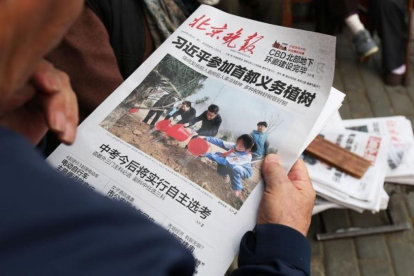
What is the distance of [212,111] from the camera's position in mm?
711

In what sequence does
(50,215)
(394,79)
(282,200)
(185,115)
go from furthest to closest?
(394,79) → (185,115) → (282,200) → (50,215)

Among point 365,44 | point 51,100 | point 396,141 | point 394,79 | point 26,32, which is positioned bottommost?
point 394,79

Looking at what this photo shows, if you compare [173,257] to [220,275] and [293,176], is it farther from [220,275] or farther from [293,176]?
[293,176]

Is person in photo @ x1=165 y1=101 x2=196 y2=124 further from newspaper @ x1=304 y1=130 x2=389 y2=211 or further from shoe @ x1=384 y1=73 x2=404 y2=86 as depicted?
shoe @ x1=384 y1=73 x2=404 y2=86

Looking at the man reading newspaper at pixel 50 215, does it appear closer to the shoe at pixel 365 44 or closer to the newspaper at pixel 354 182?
the newspaper at pixel 354 182

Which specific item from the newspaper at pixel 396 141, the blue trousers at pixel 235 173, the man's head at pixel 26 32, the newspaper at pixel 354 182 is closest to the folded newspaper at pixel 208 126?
the blue trousers at pixel 235 173

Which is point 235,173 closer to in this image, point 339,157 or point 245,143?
point 245,143

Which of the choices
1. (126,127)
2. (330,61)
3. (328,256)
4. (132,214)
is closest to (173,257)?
(132,214)

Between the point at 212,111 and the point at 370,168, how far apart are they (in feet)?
2.80

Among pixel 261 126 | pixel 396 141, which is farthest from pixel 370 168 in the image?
pixel 261 126

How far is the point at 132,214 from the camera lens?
317mm

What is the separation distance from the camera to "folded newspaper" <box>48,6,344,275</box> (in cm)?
60

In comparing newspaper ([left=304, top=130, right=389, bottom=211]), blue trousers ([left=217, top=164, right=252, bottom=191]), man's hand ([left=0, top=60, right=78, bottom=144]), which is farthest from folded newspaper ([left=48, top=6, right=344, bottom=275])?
newspaper ([left=304, top=130, right=389, bottom=211])

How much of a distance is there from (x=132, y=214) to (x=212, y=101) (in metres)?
0.43
